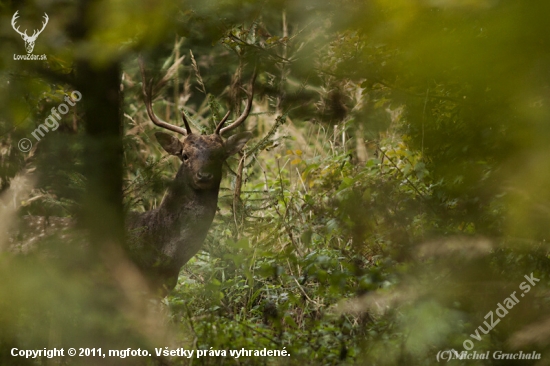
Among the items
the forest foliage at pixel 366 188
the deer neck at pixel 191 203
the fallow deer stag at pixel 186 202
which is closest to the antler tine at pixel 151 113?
the fallow deer stag at pixel 186 202

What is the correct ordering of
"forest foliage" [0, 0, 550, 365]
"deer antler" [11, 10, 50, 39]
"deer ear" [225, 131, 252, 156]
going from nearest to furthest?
"forest foliage" [0, 0, 550, 365], "deer antler" [11, 10, 50, 39], "deer ear" [225, 131, 252, 156]

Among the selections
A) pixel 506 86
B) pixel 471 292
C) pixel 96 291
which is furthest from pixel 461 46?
pixel 96 291

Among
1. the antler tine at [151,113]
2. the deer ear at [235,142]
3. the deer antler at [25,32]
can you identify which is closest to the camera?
the deer antler at [25,32]

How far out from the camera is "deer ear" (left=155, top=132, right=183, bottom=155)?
5.46 meters

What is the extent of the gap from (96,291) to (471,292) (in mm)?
1376

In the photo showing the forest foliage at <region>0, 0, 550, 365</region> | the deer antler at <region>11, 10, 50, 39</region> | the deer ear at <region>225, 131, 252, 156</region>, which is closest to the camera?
the forest foliage at <region>0, 0, 550, 365</region>

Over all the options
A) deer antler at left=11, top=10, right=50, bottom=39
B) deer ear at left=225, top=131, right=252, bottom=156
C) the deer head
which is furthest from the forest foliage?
deer ear at left=225, top=131, right=252, bottom=156

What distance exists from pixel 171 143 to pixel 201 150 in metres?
0.41

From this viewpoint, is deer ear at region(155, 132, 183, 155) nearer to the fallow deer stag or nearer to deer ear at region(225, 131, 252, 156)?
the fallow deer stag

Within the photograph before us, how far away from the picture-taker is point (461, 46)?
0.95 m

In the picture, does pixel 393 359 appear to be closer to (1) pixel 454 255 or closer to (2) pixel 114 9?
(1) pixel 454 255

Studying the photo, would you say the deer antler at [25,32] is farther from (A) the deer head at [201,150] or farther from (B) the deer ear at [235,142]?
(B) the deer ear at [235,142]

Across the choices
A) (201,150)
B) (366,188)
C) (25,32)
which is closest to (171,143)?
(201,150)

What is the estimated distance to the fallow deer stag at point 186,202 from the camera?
4.76 metres
